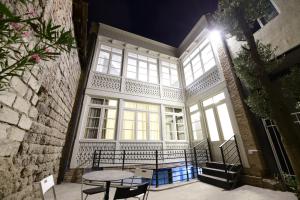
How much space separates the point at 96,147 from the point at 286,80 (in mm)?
6546

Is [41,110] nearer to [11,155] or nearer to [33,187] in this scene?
[11,155]

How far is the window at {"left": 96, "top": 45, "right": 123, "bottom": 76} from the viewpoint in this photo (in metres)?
7.38

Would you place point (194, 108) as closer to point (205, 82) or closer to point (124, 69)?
point (205, 82)

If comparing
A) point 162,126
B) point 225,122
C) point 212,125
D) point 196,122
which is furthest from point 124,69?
point 225,122

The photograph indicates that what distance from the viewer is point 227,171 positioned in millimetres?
4477

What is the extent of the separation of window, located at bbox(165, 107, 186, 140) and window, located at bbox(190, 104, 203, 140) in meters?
0.63

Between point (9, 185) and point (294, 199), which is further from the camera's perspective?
point (294, 199)

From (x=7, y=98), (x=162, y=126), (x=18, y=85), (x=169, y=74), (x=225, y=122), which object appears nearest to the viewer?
(x=7, y=98)

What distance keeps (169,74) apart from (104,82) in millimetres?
4201

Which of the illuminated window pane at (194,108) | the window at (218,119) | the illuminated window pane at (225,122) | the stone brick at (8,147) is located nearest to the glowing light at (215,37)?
the window at (218,119)

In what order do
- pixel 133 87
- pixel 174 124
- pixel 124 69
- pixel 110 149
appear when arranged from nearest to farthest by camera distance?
pixel 110 149, pixel 133 87, pixel 124 69, pixel 174 124

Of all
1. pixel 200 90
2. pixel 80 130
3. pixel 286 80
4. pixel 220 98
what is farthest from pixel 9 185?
pixel 200 90

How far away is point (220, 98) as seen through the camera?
6.18 m

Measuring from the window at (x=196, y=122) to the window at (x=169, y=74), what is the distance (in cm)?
210
